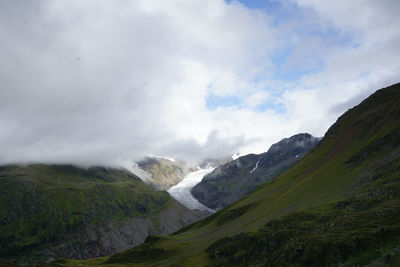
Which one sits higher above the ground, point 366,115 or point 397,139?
point 366,115

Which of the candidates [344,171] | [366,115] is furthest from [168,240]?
[366,115]

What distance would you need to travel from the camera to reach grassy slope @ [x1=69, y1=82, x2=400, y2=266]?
105938 millimetres

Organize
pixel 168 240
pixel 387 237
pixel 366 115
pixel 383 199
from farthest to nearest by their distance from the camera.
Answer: pixel 366 115 → pixel 168 240 → pixel 383 199 → pixel 387 237

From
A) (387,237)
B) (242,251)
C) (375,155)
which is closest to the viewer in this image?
(387,237)

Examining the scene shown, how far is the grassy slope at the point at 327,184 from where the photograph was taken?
106m

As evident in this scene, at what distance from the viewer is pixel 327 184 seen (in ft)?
443

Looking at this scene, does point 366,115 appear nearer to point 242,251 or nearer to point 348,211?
point 348,211

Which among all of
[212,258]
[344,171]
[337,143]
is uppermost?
[337,143]

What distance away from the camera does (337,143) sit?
190m

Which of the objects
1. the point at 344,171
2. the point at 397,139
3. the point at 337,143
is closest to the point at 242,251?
the point at 344,171

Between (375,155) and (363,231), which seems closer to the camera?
(363,231)

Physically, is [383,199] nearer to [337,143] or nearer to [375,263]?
[375,263]

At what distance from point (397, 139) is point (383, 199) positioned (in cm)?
7057

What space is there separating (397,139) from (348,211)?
73.6 metres
